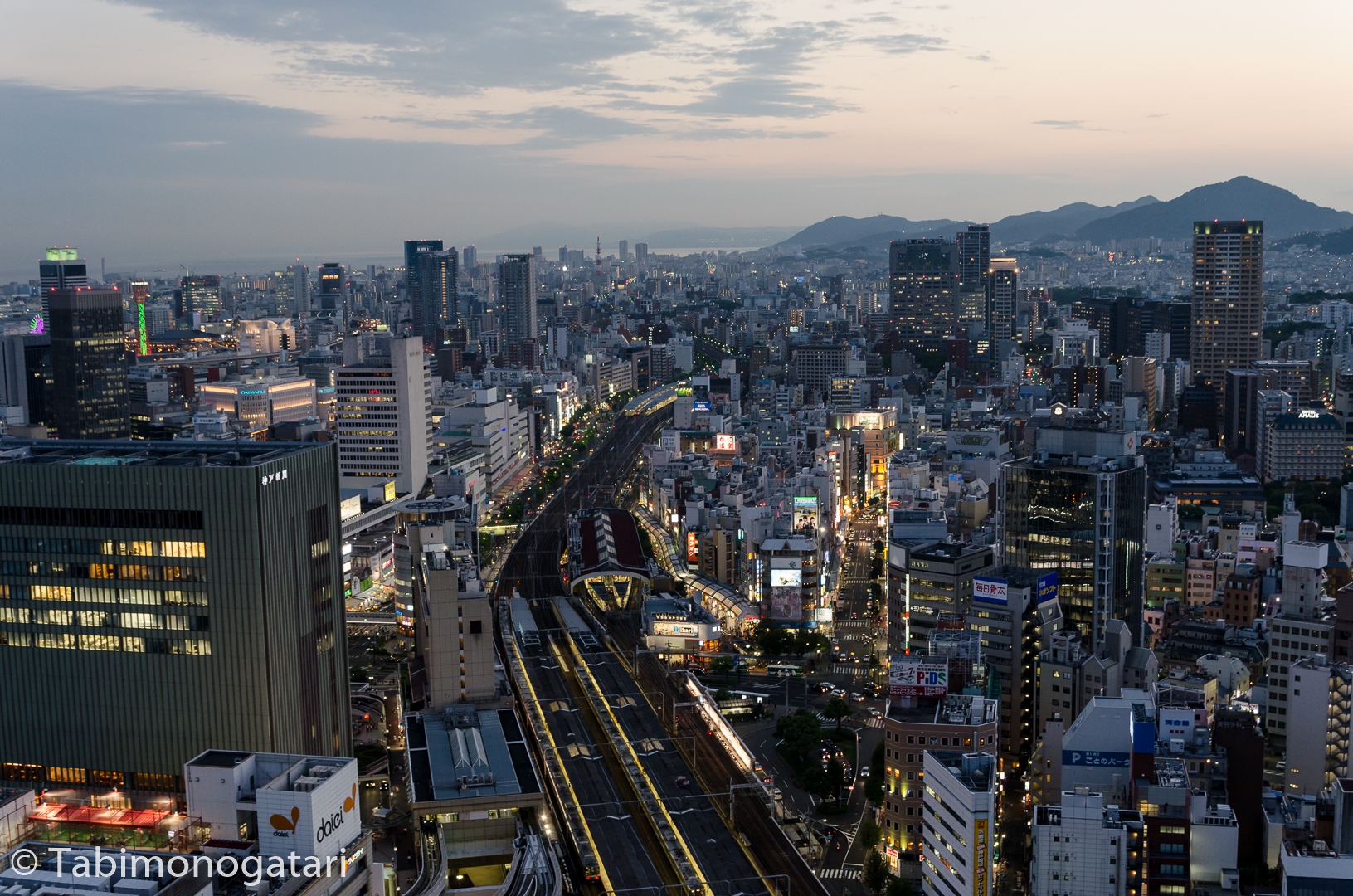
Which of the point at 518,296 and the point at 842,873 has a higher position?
the point at 518,296

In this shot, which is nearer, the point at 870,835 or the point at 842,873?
the point at 842,873

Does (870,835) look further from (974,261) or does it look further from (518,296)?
(974,261)

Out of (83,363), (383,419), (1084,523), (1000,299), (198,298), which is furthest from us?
(198,298)

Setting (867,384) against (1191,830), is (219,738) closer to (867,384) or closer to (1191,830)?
(1191,830)

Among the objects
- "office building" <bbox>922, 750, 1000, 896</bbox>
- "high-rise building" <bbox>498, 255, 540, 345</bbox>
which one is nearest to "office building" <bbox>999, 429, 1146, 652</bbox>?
"office building" <bbox>922, 750, 1000, 896</bbox>

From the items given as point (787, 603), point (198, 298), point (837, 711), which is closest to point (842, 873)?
point (837, 711)

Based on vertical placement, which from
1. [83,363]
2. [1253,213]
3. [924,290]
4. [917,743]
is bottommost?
[917,743]

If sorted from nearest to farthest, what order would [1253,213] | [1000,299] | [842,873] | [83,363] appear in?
[842,873] < [83,363] < [1000,299] < [1253,213]
